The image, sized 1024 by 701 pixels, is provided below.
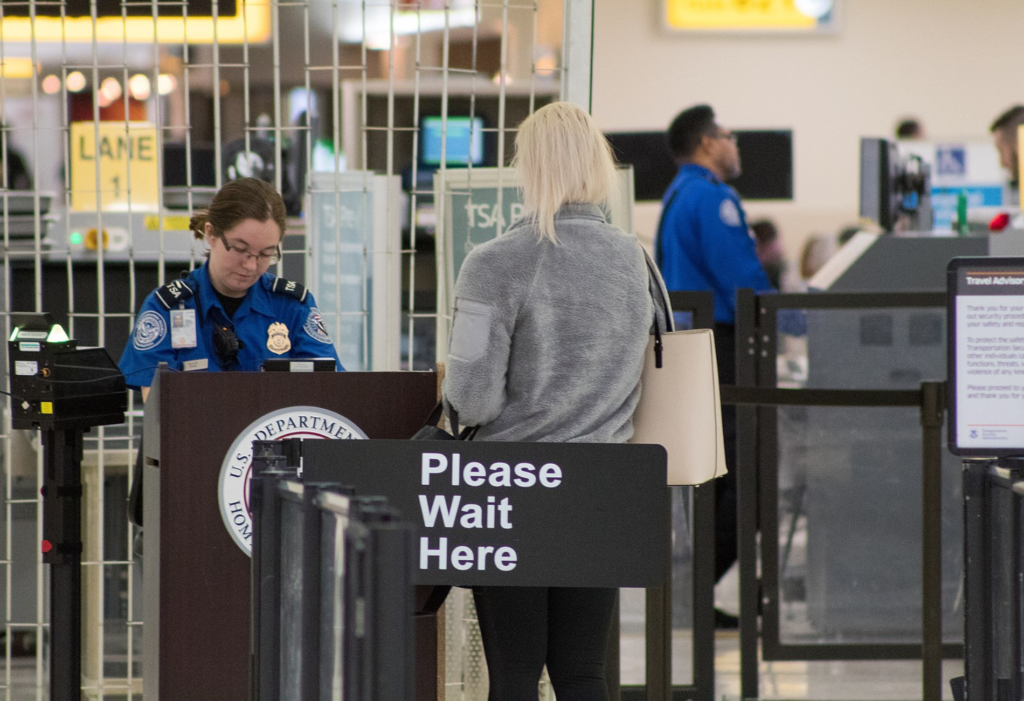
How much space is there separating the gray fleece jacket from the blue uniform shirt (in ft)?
7.00

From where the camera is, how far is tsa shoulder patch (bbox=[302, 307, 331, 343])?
2.65m

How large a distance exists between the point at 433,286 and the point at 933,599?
7.85 feet

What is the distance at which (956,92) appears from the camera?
10.1 meters

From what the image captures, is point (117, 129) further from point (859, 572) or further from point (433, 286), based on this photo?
point (859, 572)

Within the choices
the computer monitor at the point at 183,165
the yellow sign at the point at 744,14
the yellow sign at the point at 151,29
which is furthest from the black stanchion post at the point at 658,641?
the yellow sign at the point at 744,14

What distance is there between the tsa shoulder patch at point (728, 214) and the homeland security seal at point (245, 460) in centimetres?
229

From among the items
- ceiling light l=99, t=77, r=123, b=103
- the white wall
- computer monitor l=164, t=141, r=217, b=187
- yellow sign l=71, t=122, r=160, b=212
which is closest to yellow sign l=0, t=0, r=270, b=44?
yellow sign l=71, t=122, r=160, b=212

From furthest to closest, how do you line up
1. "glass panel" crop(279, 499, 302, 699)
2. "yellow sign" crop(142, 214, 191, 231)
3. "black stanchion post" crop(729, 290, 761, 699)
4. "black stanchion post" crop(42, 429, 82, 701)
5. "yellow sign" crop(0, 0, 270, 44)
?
"yellow sign" crop(142, 214, 191, 231) → "black stanchion post" crop(729, 290, 761, 699) → "yellow sign" crop(0, 0, 270, 44) → "black stanchion post" crop(42, 429, 82, 701) → "glass panel" crop(279, 499, 302, 699)

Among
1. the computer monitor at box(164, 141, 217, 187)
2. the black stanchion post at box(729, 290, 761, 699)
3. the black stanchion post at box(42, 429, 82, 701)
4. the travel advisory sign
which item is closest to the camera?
the travel advisory sign

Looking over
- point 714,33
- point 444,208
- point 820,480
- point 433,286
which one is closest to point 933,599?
point 820,480

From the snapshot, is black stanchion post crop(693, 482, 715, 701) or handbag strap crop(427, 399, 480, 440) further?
black stanchion post crop(693, 482, 715, 701)

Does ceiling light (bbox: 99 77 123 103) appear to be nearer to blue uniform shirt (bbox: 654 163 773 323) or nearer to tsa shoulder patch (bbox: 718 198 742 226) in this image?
blue uniform shirt (bbox: 654 163 773 323)

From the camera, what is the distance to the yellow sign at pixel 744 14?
9586mm

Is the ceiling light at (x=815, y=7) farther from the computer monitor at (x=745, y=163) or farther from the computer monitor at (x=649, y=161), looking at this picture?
the computer monitor at (x=649, y=161)
